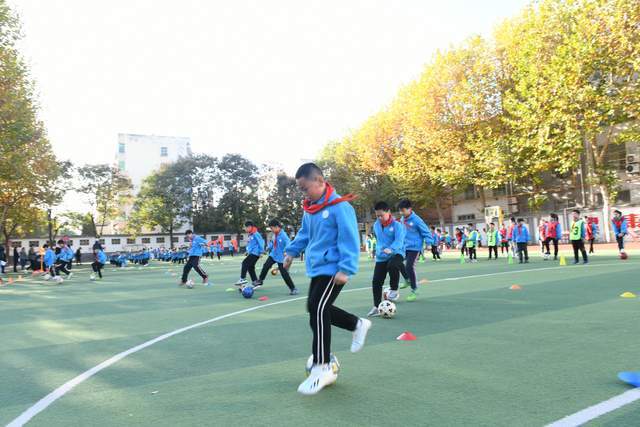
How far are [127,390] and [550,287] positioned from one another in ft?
30.0

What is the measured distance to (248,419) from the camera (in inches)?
131

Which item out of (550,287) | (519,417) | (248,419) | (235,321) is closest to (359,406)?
(248,419)

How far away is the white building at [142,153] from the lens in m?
74.7

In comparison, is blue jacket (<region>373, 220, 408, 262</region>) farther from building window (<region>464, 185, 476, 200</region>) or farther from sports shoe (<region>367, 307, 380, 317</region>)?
building window (<region>464, 185, 476, 200</region>)

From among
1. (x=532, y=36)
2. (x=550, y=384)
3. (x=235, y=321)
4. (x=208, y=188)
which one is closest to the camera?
(x=550, y=384)

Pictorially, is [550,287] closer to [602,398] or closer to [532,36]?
[602,398]

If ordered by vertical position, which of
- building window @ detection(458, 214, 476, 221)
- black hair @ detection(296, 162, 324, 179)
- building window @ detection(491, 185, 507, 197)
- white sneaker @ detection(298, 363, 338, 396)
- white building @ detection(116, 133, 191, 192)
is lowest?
white sneaker @ detection(298, 363, 338, 396)

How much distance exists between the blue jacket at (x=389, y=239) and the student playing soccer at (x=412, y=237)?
1.27m

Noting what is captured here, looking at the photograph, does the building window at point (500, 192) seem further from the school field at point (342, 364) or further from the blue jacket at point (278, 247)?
the school field at point (342, 364)

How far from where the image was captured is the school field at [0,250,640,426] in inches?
135

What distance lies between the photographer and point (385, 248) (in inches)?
320

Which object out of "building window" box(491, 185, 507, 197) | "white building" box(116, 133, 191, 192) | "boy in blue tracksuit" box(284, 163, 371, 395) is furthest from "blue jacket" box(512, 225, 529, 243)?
"white building" box(116, 133, 191, 192)

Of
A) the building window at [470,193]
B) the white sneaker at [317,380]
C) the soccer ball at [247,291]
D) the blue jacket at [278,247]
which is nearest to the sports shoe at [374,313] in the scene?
the white sneaker at [317,380]

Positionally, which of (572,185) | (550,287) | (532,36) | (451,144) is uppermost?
(532,36)
